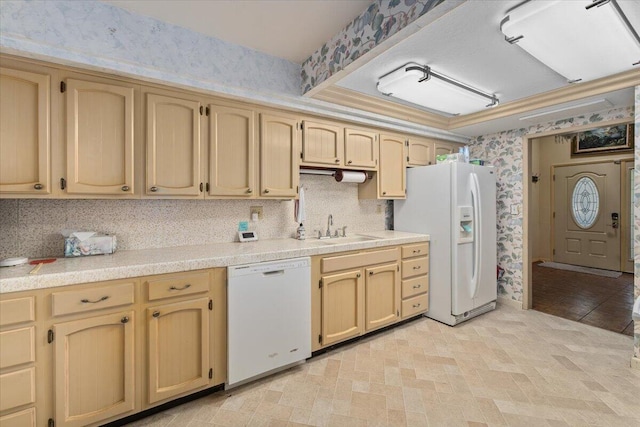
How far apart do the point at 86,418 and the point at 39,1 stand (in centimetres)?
231

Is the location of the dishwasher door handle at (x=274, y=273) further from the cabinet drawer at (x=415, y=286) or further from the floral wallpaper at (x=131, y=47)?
the cabinet drawer at (x=415, y=286)

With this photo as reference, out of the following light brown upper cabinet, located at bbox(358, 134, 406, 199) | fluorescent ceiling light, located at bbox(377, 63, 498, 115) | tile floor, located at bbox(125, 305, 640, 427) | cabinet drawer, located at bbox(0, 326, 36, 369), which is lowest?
tile floor, located at bbox(125, 305, 640, 427)

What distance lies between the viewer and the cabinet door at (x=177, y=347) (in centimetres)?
179

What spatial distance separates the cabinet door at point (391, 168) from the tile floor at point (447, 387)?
1537 millimetres

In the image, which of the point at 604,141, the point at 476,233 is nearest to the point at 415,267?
the point at 476,233

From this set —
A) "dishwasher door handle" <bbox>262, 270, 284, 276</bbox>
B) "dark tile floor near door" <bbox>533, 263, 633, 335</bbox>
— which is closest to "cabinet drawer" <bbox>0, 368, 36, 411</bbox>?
"dishwasher door handle" <bbox>262, 270, 284, 276</bbox>

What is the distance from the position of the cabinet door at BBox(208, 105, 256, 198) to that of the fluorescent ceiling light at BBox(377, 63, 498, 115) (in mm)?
1219

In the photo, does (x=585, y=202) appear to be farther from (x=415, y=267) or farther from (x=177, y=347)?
(x=177, y=347)

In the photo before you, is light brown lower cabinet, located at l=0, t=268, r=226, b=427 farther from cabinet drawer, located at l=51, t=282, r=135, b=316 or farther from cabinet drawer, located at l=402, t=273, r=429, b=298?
cabinet drawer, located at l=402, t=273, r=429, b=298

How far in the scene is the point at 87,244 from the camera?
78.3 inches

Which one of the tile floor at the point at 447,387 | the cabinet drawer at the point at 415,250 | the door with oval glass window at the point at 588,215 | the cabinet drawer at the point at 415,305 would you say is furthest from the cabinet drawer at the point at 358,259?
the door with oval glass window at the point at 588,215

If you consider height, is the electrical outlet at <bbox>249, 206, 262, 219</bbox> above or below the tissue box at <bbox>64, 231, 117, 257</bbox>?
above

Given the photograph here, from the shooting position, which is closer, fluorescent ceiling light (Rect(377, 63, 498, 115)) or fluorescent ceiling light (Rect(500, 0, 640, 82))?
fluorescent ceiling light (Rect(500, 0, 640, 82))

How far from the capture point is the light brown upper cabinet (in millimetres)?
3332
